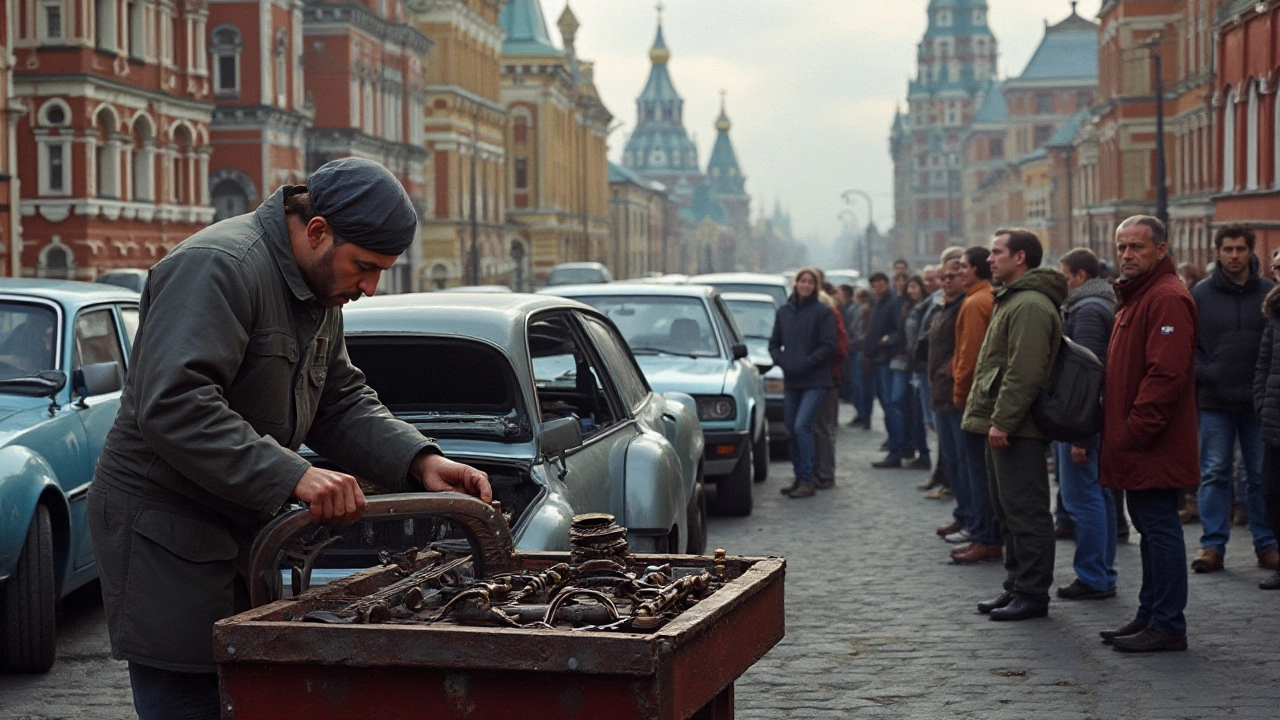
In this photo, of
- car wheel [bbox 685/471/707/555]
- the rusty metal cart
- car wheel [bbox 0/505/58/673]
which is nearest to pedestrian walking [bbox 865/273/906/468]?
car wheel [bbox 685/471/707/555]

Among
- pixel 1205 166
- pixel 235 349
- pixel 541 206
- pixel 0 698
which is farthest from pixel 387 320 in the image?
pixel 541 206

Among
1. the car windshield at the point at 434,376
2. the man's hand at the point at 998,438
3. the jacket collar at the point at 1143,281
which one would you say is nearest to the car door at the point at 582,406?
the car windshield at the point at 434,376

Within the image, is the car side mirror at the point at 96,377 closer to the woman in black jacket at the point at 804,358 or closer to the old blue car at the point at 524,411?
the old blue car at the point at 524,411

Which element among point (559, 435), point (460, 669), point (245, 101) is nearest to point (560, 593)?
point (460, 669)

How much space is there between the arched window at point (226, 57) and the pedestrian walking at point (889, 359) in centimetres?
3708

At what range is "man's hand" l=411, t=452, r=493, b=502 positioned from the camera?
4.25 m

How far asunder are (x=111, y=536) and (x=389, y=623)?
0.62 meters

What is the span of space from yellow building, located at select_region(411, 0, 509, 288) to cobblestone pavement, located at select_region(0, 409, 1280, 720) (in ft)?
203

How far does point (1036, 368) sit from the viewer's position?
8.80 metres

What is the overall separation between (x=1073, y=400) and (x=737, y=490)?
518 cm

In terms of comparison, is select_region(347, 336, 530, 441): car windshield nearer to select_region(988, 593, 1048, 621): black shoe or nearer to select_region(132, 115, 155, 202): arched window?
select_region(988, 593, 1048, 621): black shoe

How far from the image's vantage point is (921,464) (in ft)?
58.0

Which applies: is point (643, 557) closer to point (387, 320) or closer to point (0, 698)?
point (387, 320)

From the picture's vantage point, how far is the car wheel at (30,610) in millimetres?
7609
